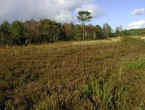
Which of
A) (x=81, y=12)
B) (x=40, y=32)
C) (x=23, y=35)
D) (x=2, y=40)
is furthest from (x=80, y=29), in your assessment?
(x=2, y=40)

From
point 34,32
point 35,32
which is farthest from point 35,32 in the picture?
point 34,32

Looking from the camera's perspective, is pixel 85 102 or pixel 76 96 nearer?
pixel 85 102

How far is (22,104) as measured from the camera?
2.28m

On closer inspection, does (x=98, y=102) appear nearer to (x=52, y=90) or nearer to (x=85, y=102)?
(x=85, y=102)

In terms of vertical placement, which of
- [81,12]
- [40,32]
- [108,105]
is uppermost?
[81,12]

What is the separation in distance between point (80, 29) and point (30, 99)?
31016 millimetres

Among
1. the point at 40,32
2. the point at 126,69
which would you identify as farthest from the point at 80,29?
the point at 126,69

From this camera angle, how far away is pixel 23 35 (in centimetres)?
2002

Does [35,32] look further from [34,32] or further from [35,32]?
[34,32]

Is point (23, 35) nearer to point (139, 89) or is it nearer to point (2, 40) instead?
point (2, 40)

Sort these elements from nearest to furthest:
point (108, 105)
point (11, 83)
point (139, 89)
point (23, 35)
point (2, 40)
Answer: point (108, 105), point (139, 89), point (11, 83), point (2, 40), point (23, 35)

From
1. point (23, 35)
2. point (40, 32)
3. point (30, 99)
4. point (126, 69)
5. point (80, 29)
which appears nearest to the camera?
point (30, 99)

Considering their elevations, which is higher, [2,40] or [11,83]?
[2,40]

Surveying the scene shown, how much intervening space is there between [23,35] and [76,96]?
20159 mm
